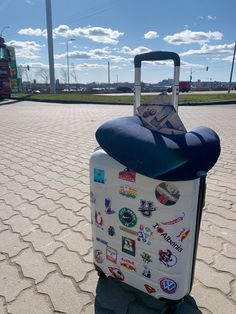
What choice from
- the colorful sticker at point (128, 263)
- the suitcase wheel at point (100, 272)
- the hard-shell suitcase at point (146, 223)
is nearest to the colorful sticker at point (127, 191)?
the hard-shell suitcase at point (146, 223)

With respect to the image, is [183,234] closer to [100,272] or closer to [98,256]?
[98,256]

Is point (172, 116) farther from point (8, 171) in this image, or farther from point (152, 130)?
point (8, 171)

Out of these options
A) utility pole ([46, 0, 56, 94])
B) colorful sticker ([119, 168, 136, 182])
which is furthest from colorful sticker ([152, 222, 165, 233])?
utility pole ([46, 0, 56, 94])

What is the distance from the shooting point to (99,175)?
1.63 meters

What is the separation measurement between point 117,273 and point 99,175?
728 mm

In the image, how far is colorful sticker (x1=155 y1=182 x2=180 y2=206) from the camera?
1378 mm

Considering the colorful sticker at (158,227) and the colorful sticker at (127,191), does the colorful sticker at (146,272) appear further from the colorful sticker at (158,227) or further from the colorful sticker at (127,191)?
the colorful sticker at (127,191)

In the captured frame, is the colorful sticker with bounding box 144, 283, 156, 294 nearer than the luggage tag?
No

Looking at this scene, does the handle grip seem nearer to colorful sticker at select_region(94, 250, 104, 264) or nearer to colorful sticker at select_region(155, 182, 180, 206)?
colorful sticker at select_region(155, 182, 180, 206)

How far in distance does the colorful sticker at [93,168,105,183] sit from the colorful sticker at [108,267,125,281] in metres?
0.65

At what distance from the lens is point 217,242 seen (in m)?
2.45

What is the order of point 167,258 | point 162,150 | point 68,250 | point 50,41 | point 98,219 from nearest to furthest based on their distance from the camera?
point 162,150, point 167,258, point 98,219, point 68,250, point 50,41

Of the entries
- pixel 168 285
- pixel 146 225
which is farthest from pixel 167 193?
pixel 168 285

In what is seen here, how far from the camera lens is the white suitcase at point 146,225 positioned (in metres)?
1.41
